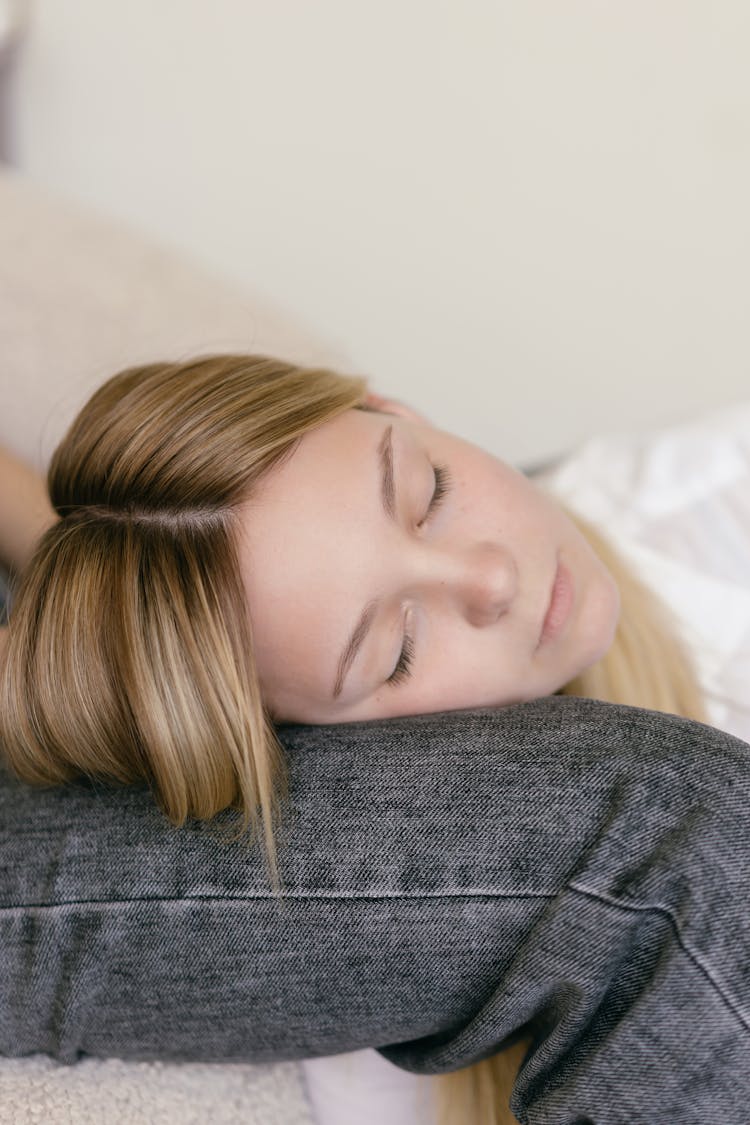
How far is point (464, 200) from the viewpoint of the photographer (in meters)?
1.81

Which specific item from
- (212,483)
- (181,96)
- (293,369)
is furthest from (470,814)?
(181,96)

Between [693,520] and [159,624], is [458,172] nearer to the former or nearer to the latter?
[693,520]

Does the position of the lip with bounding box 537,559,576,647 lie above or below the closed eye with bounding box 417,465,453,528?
below

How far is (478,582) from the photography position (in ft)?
2.82

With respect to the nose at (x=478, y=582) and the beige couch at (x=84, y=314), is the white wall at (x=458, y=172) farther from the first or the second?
the nose at (x=478, y=582)

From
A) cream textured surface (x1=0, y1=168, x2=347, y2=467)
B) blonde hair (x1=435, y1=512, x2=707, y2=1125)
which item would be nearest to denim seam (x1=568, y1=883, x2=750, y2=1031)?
blonde hair (x1=435, y1=512, x2=707, y2=1125)

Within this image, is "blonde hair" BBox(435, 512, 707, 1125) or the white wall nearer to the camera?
"blonde hair" BBox(435, 512, 707, 1125)

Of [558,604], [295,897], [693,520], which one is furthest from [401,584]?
[693,520]

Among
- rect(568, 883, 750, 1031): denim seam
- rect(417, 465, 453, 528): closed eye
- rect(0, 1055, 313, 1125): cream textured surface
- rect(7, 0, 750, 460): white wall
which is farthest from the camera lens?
rect(7, 0, 750, 460): white wall

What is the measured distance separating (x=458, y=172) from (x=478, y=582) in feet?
3.89

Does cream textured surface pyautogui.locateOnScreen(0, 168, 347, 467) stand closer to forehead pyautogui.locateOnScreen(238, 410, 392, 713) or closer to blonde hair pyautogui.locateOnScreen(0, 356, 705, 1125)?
blonde hair pyautogui.locateOnScreen(0, 356, 705, 1125)

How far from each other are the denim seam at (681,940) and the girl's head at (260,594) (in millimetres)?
245

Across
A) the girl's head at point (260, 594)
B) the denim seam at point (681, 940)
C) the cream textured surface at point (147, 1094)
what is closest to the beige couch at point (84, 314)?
the girl's head at point (260, 594)

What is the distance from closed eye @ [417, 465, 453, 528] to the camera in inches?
35.6
